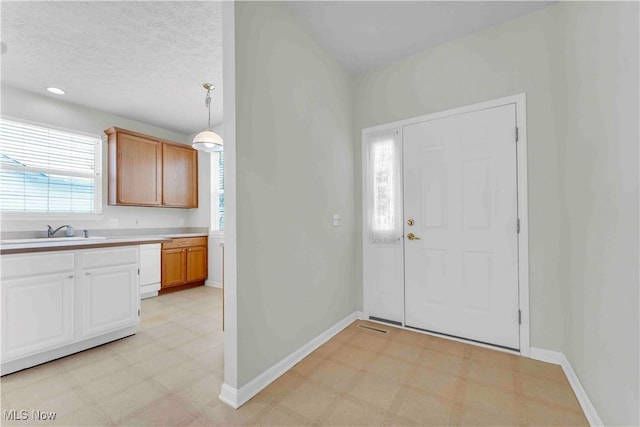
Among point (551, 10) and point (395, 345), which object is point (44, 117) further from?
point (551, 10)

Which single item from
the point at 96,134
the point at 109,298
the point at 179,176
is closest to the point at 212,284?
the point at 179,176

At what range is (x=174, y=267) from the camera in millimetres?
4309

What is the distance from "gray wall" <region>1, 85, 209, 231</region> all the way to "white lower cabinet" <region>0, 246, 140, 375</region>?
6.61 ft

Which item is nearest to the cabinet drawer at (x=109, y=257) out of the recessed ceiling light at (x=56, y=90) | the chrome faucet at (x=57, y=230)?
the chrome faucet at (x=57, y=230)

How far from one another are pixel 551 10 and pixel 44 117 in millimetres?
5661

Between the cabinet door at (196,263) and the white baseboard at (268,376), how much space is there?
2967 millimetres

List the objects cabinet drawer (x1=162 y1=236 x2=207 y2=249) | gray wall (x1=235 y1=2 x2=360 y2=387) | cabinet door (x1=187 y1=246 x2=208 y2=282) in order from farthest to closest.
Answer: cabinet door (x1=187 y1=246 x2=208 y2=282) < cabinet drawer (x1=162 y1=236 x2=207 y2=249) < gray wall (x1=235 y1=2 x2=360 y2=387)

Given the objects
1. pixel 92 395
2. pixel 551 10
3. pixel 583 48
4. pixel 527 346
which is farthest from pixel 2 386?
pixel 551 10

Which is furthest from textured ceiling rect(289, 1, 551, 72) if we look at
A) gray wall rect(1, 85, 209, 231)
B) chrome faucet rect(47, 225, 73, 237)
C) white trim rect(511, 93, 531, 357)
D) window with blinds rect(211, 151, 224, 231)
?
chrome faucet rect(47, 225, 73, 237)

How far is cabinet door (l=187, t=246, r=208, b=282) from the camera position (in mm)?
4520

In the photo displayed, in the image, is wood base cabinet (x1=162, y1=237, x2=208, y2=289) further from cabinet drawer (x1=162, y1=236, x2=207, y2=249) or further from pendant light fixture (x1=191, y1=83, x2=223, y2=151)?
pendant light fixture (x1=191, y1=83, x2=223, y2=151)

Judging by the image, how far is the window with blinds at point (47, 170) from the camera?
3.31 m

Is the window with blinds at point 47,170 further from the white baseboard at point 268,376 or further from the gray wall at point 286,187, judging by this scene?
the white baseboard at point 268,376

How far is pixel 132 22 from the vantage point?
7.52ft
